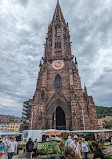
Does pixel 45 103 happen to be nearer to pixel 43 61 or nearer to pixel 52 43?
pixel 43 61

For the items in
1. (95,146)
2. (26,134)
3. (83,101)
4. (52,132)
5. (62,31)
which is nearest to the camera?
(95,146)

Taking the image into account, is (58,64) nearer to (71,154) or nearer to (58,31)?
(58,31)

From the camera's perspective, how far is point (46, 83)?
1072 inches

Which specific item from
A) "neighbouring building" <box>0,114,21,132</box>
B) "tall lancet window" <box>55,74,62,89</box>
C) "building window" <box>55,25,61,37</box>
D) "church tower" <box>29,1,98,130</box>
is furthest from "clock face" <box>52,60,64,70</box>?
"neighbouring building" <box>0,114,21,132</box>

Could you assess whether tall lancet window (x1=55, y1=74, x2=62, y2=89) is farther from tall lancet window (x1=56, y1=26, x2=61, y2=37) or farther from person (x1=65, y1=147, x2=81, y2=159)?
person (x1=65, y1=147, x2=81, y2=159)

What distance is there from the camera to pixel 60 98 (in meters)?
24.4

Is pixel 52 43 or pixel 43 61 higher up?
pixel 52 43

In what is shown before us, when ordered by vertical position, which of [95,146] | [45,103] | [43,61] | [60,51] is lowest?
[95,146]

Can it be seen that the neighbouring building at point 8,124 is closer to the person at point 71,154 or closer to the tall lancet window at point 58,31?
the tall lancet window at point 58,31

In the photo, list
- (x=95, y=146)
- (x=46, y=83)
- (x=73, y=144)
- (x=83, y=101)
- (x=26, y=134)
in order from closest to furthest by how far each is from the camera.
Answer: (x=95, y=146), (x=73, y=144), (x=26, y=134), (x=83, y=101), (x=46, y=83)

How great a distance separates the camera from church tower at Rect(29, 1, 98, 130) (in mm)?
21391

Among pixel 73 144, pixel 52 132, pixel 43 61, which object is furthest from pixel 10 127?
pixel 73 144

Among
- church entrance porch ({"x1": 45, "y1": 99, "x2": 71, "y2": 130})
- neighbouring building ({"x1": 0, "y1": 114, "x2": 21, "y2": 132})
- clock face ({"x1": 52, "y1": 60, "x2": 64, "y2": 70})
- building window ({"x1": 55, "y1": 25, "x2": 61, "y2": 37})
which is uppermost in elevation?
building window ({"x1": 55, "y1": 25, "x2": 61, "y2": 37})

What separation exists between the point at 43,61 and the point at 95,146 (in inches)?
1203
